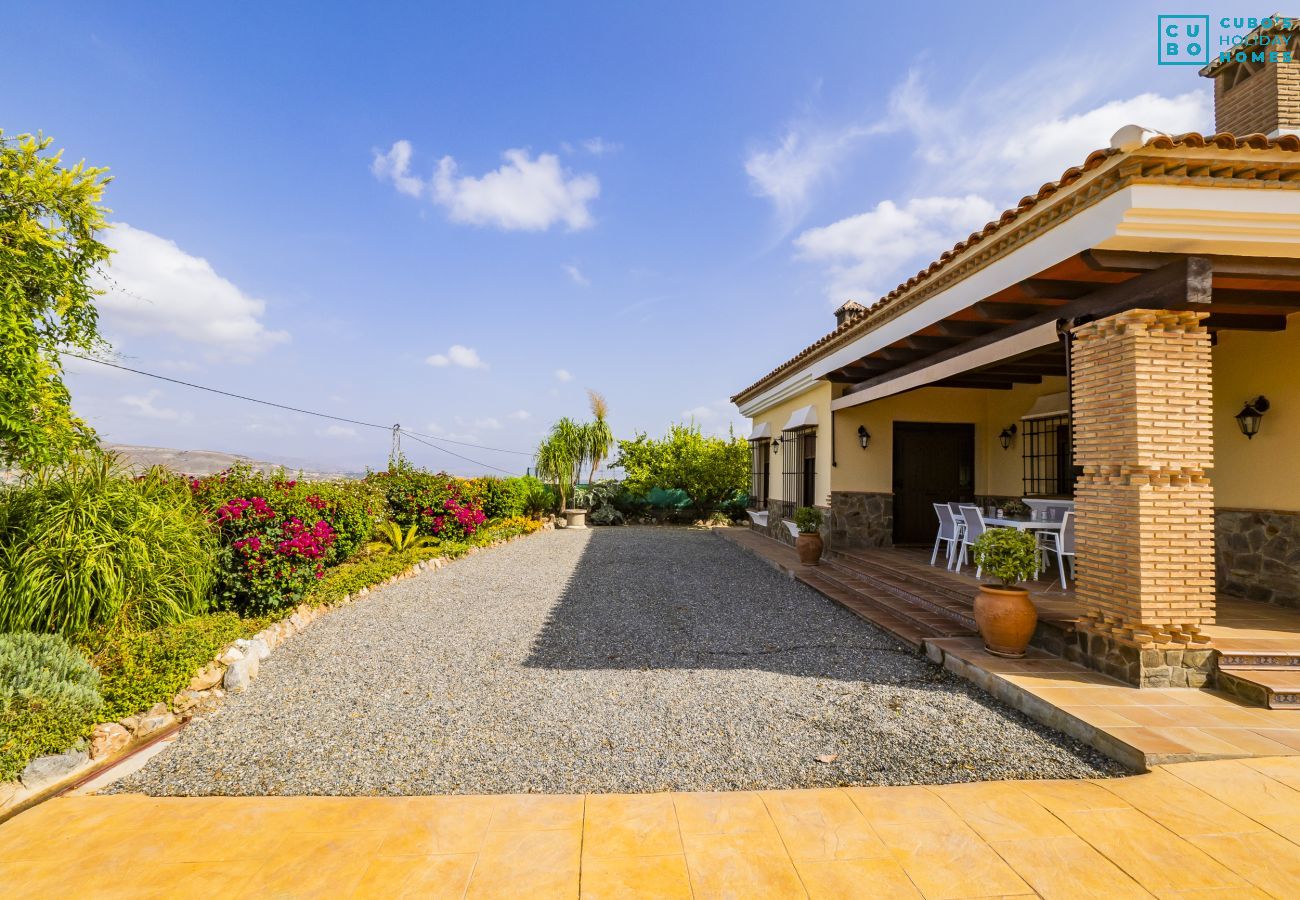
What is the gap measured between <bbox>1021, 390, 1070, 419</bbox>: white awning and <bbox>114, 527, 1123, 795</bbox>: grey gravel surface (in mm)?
4209

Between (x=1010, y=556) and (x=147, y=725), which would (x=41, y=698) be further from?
(x=1010, y=556)

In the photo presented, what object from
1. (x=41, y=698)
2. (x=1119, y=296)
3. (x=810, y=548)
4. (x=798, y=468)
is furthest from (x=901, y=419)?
(x=41, y=698)

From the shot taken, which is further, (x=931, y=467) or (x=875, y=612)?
(x=931, y=467)

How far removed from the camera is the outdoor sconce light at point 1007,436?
856 centimetres

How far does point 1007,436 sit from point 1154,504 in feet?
18.1

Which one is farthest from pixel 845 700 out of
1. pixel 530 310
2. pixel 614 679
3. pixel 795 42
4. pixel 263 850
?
pixel 530 310

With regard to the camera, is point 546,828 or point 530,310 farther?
point 530,310

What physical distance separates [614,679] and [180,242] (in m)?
9.11

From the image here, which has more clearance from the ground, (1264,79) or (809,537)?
(1264,79)

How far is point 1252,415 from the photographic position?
17.3ft

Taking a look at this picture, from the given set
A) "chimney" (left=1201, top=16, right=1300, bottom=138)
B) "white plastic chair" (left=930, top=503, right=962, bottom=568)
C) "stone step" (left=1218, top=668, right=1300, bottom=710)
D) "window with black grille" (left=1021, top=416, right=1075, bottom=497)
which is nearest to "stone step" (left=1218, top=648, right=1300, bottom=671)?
"stone step" (left=1218, top=668, right=1300, bottom=710)

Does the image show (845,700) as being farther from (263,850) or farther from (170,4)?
(170,4)

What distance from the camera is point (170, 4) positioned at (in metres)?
5.66

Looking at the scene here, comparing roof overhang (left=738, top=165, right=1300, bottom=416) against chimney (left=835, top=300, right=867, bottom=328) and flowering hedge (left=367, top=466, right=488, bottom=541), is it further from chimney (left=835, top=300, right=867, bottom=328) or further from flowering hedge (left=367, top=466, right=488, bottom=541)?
flowering hedge (left=367, top=466, right=488, bottom=541)
